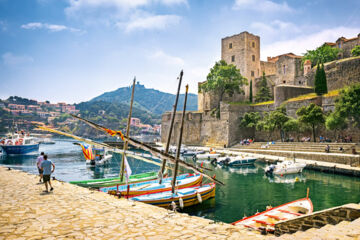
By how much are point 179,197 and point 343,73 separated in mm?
34967

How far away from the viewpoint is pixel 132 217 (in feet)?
22.6

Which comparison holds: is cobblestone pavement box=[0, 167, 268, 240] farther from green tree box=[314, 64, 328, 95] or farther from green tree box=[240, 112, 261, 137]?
green tree box=[240, 112, 261, 137]

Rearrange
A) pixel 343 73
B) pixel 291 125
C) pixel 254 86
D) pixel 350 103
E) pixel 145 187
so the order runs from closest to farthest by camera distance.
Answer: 1. pixel 145 187
2. pixel 350 103
3. pixel 291 125
4. pixel 343 73
5. pixel 254 86

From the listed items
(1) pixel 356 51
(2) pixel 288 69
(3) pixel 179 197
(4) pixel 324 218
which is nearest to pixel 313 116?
(1) pixel 356 51

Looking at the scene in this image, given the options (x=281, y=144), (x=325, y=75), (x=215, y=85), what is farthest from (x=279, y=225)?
(x=215, y=85)

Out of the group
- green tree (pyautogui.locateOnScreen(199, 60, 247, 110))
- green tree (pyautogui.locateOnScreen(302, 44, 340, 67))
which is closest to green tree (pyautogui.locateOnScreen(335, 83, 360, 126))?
green tree (pyautogui.locateOnScreen(302, 44, 340, 67))

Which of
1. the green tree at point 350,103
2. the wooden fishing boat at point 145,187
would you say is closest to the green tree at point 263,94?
the green tree at point 350,103

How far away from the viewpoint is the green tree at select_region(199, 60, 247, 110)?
48.7m

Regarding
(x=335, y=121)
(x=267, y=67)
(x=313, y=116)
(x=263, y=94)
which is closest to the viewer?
(x=335, y=121)

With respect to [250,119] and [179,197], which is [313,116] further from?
[179,197]

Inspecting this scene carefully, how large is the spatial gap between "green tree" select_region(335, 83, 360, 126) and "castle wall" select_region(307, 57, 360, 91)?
28.7 ft

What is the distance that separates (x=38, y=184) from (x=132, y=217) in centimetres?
663

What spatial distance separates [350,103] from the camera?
Answer: 27.7 m

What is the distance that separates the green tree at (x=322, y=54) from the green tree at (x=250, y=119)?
16142 mm
